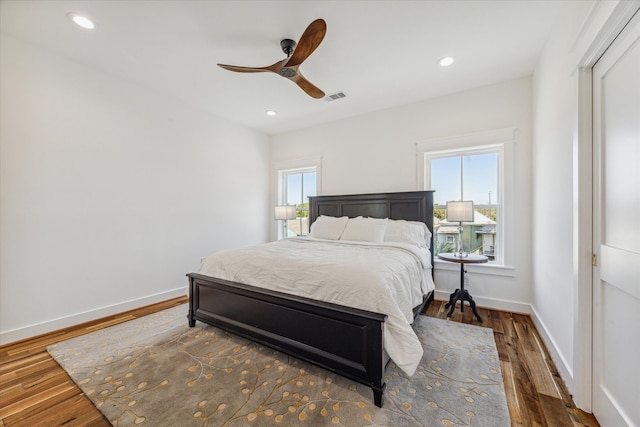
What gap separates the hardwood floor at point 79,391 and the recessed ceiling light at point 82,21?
2897mm

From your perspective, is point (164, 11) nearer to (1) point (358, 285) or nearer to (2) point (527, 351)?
(1) point (358, 285)

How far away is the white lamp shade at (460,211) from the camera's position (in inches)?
117

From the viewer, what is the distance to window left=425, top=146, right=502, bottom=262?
3305 millimetres

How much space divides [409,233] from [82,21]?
3.88 m

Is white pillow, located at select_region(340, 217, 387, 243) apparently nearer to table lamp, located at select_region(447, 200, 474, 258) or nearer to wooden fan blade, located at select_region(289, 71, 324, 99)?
table lamp, located at select_region(447, 200, 474, 258)

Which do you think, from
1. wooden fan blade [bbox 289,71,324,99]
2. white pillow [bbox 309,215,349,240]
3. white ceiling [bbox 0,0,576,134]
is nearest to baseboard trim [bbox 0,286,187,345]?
white pillow [bbox 309,215,349,240]

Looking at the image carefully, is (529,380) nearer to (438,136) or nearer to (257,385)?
(257,385)

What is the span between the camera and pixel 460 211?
3008 millimetres

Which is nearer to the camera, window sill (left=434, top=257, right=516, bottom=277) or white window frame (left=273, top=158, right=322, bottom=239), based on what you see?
window sill (left=434, top=257, right=516, bottom=277)

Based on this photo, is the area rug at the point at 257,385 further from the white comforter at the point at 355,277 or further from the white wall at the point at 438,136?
the white wall at the point at 438,136

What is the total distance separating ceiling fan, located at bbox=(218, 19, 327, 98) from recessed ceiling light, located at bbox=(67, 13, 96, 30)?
46.2 inches

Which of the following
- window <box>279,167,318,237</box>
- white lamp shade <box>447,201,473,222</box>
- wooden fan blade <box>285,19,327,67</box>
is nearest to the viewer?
wooden fan blade <box>285,19,327,67</box>

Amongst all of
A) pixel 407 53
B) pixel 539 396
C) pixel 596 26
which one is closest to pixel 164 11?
pixel 407 53

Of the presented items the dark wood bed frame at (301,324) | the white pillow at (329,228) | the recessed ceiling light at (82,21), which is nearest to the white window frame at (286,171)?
the white pillow at (329,228)
